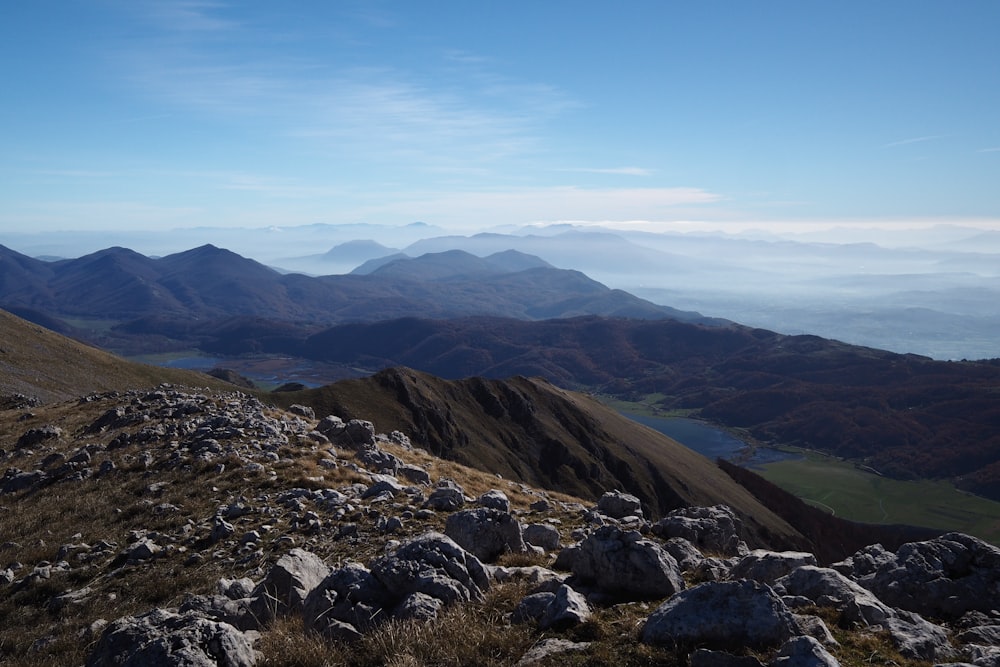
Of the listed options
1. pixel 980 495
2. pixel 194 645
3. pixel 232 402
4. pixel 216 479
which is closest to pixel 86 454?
pixel 216 479

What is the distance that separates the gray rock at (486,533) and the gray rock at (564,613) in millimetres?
4334

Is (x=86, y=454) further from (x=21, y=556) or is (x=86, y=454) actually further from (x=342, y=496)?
(x=342, y=496)

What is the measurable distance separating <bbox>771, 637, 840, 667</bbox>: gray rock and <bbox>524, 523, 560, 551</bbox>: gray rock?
331 inches

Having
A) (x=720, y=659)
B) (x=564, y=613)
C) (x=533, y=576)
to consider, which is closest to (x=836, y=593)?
(x=720, y=659)

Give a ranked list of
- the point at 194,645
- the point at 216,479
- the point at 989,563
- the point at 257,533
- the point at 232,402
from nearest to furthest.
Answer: the point at 194,645
the point at 989,563
the point at 257,533
the point at 216,479
the point at 232,402

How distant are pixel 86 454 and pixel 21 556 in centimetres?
962

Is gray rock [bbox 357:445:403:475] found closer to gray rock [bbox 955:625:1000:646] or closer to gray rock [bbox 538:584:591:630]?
gray rock [bbox 538:584:591:630]

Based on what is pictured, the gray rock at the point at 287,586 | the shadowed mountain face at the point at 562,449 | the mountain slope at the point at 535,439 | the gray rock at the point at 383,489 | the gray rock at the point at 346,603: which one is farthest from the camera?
the shadowed mountain face at the point at 562,449

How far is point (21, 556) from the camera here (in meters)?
17.2

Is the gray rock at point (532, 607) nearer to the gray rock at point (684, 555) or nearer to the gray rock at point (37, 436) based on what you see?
the gray rock at point (684, 555)

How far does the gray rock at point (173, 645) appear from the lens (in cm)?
791

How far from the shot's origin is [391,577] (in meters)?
10.4

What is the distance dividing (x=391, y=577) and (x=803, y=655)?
21.0 feet

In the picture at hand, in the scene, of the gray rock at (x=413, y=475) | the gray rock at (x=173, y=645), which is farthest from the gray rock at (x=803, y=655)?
the gray rock at (x=413, y=475)
